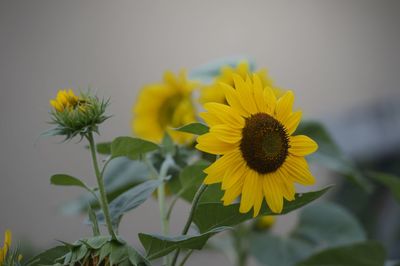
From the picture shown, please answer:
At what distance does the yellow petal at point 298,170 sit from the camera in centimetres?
56

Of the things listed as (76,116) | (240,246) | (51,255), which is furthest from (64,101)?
(240,246)

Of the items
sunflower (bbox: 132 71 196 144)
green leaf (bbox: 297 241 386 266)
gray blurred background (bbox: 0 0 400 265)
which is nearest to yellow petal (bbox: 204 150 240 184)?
green leaf (bbox: 297 241 386 266)

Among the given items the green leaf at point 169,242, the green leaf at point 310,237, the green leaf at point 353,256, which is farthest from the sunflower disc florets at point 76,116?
the green leaf at point 310,237

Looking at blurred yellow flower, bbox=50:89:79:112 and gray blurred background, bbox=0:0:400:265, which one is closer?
blurred yellow flower, bbox=50:89:79:112

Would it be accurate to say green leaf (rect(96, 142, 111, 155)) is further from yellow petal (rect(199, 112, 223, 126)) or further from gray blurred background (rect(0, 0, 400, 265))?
gray blurred background (rect(0, 0, 400, 265))

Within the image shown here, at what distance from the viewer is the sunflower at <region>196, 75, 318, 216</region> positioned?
548 mm

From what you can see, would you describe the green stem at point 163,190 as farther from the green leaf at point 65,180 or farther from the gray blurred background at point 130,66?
the gray blurred background at point 130,66

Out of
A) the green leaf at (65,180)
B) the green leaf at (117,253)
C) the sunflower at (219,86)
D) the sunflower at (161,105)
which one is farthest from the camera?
the sunflower at (161,105)

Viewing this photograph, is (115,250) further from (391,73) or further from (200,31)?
(391,73)

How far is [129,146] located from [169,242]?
0.33 ft

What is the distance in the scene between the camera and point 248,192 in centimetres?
55

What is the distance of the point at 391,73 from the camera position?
9.60ft

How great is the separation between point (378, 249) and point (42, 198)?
1.68 meters

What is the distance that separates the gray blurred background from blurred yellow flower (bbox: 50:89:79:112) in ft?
4.76
